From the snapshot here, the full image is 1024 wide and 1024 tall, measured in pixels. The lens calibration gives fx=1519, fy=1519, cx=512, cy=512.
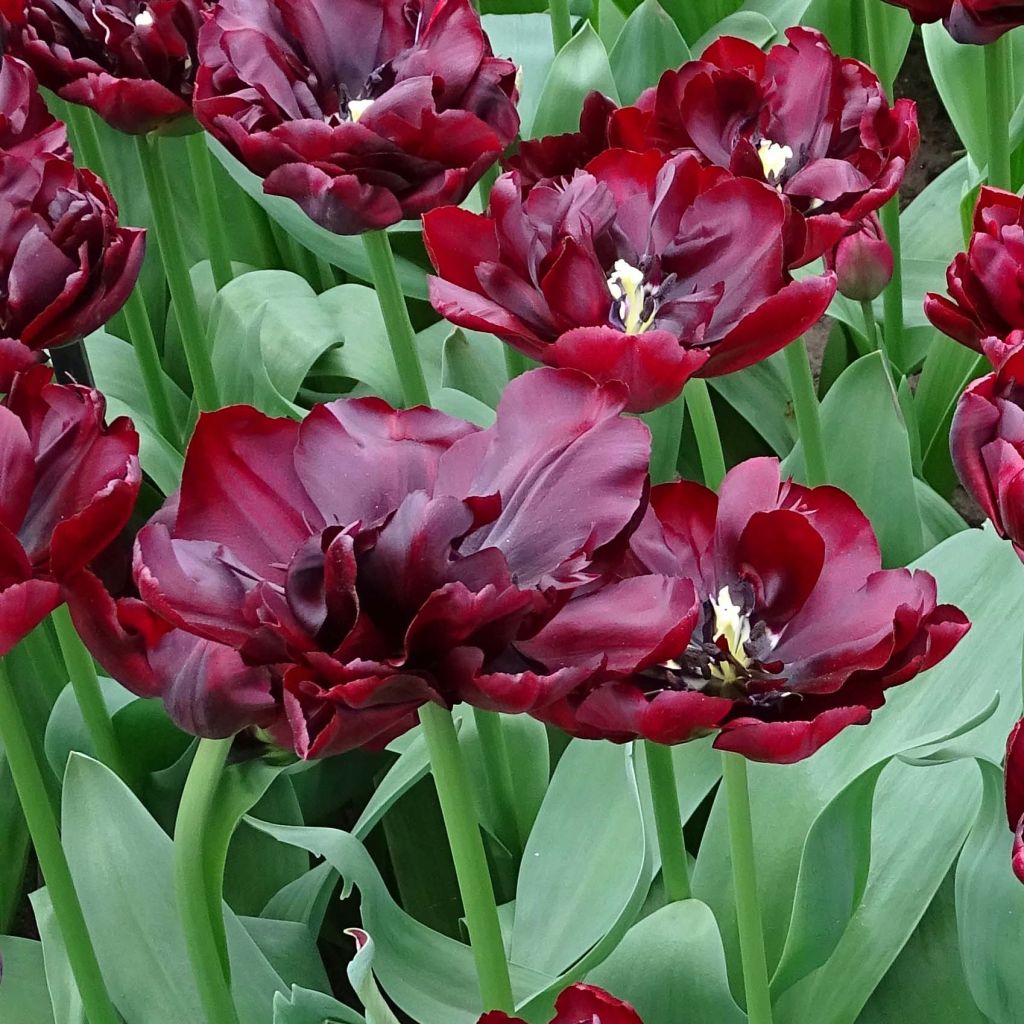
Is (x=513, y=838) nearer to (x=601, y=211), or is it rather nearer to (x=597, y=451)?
(x=601, y=211)

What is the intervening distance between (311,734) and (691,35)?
1.12 meters

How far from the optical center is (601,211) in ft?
1.88

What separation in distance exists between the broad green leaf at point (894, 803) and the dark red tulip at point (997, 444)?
0.23 meters

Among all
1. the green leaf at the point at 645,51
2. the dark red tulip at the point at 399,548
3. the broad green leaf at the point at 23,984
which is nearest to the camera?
the dark red tulip at the point at 399,548

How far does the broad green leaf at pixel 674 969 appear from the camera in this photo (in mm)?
575

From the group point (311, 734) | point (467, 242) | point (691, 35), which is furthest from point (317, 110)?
point (691, 35)

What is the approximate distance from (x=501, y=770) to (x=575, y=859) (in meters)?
0.12

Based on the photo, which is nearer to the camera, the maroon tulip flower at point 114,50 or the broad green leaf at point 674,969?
the broad green leaf at point 674,969

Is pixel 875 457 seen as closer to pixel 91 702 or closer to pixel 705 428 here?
pixel 705 428

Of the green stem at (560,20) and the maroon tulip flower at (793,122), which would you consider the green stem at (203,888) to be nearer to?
the maroon tulip flower at (793,122)

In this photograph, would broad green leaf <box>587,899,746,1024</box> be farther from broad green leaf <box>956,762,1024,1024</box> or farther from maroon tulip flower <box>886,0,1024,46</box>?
maroon tulip flower <box>886,0,1024,46</box>

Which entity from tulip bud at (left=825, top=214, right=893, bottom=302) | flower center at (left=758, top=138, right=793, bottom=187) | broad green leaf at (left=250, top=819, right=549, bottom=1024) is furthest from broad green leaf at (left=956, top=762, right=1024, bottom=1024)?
tulip bud at (left=825, top=214, right=893, bottom=302)

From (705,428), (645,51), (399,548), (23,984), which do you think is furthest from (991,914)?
(645,51)

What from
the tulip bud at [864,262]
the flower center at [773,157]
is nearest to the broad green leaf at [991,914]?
the flower center at [773,157]
